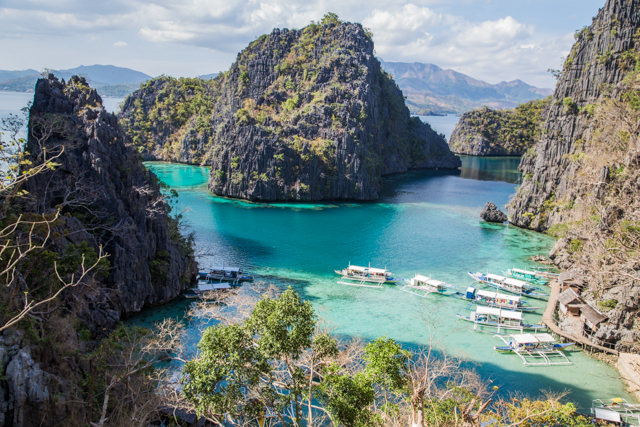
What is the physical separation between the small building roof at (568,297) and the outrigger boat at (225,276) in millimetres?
25190

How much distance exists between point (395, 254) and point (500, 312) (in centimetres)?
1684

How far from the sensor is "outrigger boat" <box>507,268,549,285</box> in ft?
133

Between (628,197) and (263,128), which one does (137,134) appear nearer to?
(263,128)

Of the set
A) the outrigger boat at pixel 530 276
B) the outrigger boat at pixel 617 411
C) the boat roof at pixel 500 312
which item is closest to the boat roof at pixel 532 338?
the boat roof at pixel 500 312

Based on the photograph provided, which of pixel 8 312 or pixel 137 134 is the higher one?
pixel 137 134

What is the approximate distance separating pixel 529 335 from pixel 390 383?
60.9 feet

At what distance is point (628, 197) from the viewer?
3562cm

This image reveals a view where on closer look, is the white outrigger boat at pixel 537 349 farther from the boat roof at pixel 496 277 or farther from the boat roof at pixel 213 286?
the boat roof at pixel 213 286

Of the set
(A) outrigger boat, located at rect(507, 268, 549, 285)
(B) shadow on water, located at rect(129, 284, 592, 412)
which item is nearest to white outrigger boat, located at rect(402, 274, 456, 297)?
(B) shadow on water, located at rect(129, 284, 592, 412)

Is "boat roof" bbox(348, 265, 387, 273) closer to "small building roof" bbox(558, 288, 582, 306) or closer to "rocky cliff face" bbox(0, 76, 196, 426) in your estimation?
"small building roof" bbox(558, 288, 582, 306)

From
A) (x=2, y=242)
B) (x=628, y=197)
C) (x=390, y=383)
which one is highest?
(x=628, y=197)

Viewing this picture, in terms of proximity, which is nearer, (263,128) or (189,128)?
(263,128)

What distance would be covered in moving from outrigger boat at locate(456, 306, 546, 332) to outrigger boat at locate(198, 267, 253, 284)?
1860 cm

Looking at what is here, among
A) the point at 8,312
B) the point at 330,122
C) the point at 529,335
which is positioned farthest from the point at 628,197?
the point at 330,122
